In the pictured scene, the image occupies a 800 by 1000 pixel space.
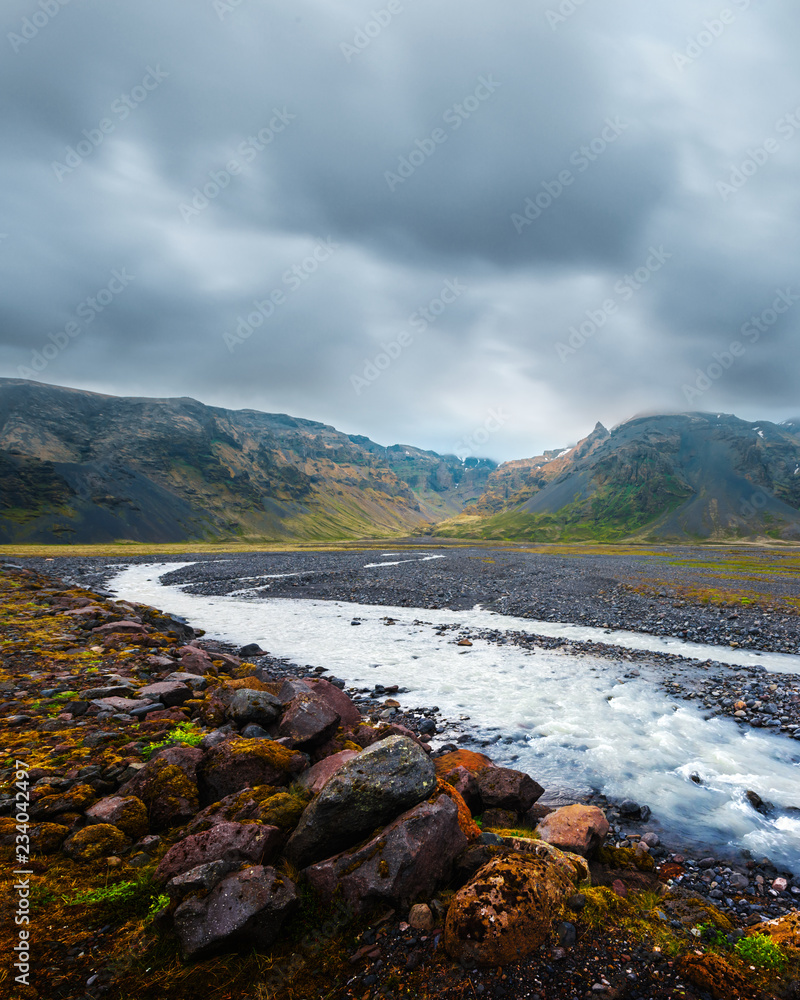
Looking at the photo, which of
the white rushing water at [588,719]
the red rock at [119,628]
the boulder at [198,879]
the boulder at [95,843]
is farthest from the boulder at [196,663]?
the boulder at [198,879]

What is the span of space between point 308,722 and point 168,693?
4.85m

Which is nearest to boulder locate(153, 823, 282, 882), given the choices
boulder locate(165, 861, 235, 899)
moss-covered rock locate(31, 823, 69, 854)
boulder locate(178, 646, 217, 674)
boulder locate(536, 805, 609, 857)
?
boulder locate(165, 861, 235, 899)

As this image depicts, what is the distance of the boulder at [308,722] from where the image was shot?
1002 cm

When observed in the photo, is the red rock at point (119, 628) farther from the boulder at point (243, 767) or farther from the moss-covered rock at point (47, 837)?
the moss-covered rock at point (47, 837)

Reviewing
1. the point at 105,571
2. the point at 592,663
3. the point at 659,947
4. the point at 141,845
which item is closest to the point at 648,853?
the point at 659,947

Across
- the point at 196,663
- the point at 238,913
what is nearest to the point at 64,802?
the point at 238,913

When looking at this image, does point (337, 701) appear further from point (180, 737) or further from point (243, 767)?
point (243, 767)

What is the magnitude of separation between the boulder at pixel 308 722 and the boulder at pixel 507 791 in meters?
3.58

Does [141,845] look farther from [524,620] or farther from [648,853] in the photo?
[524,620]

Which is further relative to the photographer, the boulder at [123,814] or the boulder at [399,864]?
the boulder at [123,814]

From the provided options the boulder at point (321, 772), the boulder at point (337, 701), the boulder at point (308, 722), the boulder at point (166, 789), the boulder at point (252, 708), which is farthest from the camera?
the boulder at point (337, 701)

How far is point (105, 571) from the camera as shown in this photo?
223 ft

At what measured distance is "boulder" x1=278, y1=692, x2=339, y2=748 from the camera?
394 inches

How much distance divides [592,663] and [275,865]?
19319 millimetres
